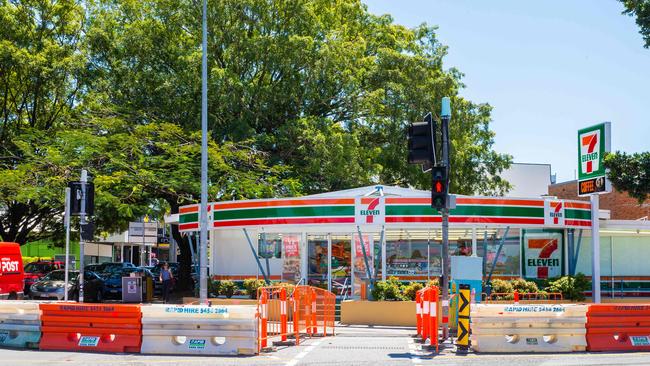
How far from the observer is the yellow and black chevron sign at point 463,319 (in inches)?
618

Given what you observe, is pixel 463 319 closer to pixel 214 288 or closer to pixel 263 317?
pixel 263 317

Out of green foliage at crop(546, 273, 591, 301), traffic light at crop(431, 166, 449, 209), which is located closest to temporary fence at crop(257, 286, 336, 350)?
traffic light at crop(431, 166, 449, 209)

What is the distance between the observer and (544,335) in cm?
1584

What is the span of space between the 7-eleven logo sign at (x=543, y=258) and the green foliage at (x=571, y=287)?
238 centimetres

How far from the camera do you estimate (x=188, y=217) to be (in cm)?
2967

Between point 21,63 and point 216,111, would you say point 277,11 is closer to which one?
point 216,111

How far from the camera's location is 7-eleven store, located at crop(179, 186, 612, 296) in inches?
1008

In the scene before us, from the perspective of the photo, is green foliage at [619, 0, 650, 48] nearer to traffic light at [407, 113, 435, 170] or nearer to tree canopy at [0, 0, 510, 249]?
traffic light at [407, 113, 435, 170]

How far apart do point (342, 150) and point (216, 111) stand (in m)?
6.24

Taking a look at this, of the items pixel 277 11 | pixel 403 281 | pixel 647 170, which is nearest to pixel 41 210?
pixel 277 11

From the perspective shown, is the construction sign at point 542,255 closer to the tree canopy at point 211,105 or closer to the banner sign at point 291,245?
the banner sign at point 291,245

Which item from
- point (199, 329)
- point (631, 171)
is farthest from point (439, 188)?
point (631, 171)

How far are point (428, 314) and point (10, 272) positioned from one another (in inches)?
665

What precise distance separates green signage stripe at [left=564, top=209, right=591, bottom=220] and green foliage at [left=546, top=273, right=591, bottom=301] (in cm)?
234
